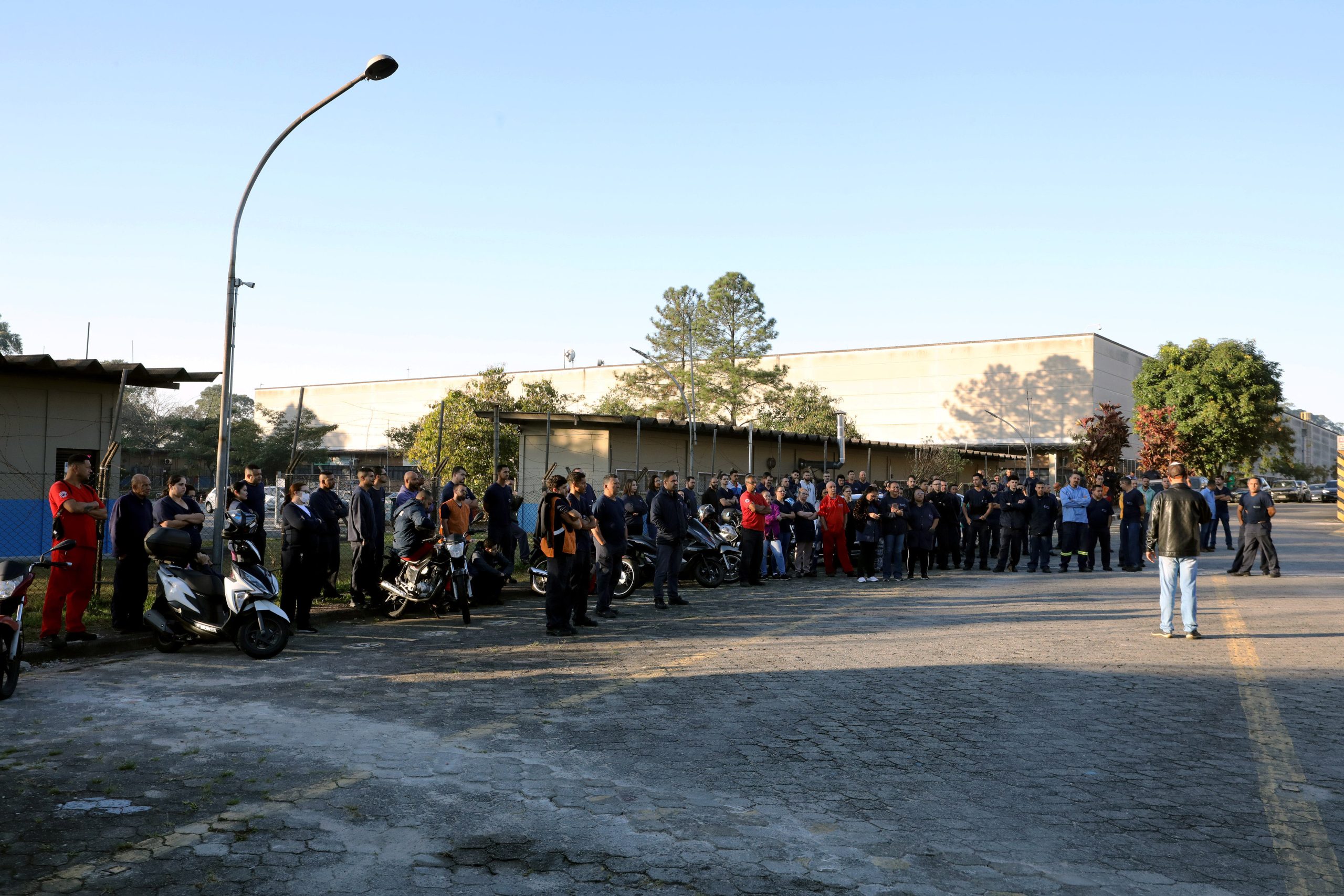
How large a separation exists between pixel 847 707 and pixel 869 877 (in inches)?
131

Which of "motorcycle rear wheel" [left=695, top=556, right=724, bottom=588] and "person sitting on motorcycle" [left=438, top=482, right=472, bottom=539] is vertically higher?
"person sitting on motorcycle" [left=438, top=482, right=472, bottom=539]

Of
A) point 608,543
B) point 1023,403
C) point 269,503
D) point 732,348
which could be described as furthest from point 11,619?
point 1023,403

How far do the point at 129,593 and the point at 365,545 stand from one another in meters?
3.30

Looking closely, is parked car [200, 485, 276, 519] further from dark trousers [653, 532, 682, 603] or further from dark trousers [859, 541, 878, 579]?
dark trousers [653, 532, 682, 603]

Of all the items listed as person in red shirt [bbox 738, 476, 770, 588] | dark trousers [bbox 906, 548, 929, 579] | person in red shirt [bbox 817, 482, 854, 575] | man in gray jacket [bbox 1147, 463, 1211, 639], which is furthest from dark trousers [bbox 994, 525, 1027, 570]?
man in gray jacket [bbox 1147, 463, 1211, 639]

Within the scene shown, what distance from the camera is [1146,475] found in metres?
25.5

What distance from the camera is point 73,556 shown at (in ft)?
32.1

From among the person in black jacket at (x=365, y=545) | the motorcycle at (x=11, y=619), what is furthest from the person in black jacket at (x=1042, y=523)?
the motorcycle at (x=11, y=619)

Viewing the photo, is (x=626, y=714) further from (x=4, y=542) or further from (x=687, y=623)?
(x=4, y=542)

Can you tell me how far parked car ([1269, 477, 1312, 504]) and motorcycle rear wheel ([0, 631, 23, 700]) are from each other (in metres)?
85.8

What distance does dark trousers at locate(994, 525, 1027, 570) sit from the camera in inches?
816

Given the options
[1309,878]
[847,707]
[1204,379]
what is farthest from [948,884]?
[1204,379]

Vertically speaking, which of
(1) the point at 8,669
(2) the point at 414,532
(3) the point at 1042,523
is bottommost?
(1) the point at 8,669

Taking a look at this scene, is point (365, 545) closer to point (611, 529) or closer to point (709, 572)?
point (611, 529)
